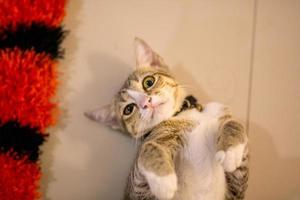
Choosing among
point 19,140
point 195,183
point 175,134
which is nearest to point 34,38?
point 19,140

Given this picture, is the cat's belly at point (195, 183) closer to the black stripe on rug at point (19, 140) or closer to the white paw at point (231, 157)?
the white paw at point (231, 157)

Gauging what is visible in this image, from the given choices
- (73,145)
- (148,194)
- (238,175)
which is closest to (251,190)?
(238,175)

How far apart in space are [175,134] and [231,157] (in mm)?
184

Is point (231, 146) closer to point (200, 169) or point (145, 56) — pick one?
point (200, 169)

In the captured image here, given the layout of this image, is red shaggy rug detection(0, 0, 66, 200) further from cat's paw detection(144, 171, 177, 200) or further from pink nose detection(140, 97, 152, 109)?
cat's paw detection(144, 171, 177, 200)

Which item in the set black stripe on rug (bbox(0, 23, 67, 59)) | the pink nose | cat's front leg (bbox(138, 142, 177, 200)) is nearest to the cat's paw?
cat's front leg (bbox(138, 142, 177, 200))

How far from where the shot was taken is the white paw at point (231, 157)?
2.62 ft

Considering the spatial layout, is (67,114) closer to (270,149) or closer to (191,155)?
(191,155)

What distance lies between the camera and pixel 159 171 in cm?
79

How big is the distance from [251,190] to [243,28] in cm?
50

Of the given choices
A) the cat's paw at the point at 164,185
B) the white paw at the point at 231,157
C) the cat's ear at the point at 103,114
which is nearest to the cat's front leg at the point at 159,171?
the cat's paw at the point at 164,185

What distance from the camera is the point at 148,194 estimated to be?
90cm

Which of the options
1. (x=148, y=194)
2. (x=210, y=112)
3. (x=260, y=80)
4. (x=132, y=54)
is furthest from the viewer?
(x=260, y=80)

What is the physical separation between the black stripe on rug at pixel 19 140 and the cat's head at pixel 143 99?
0.54ft
